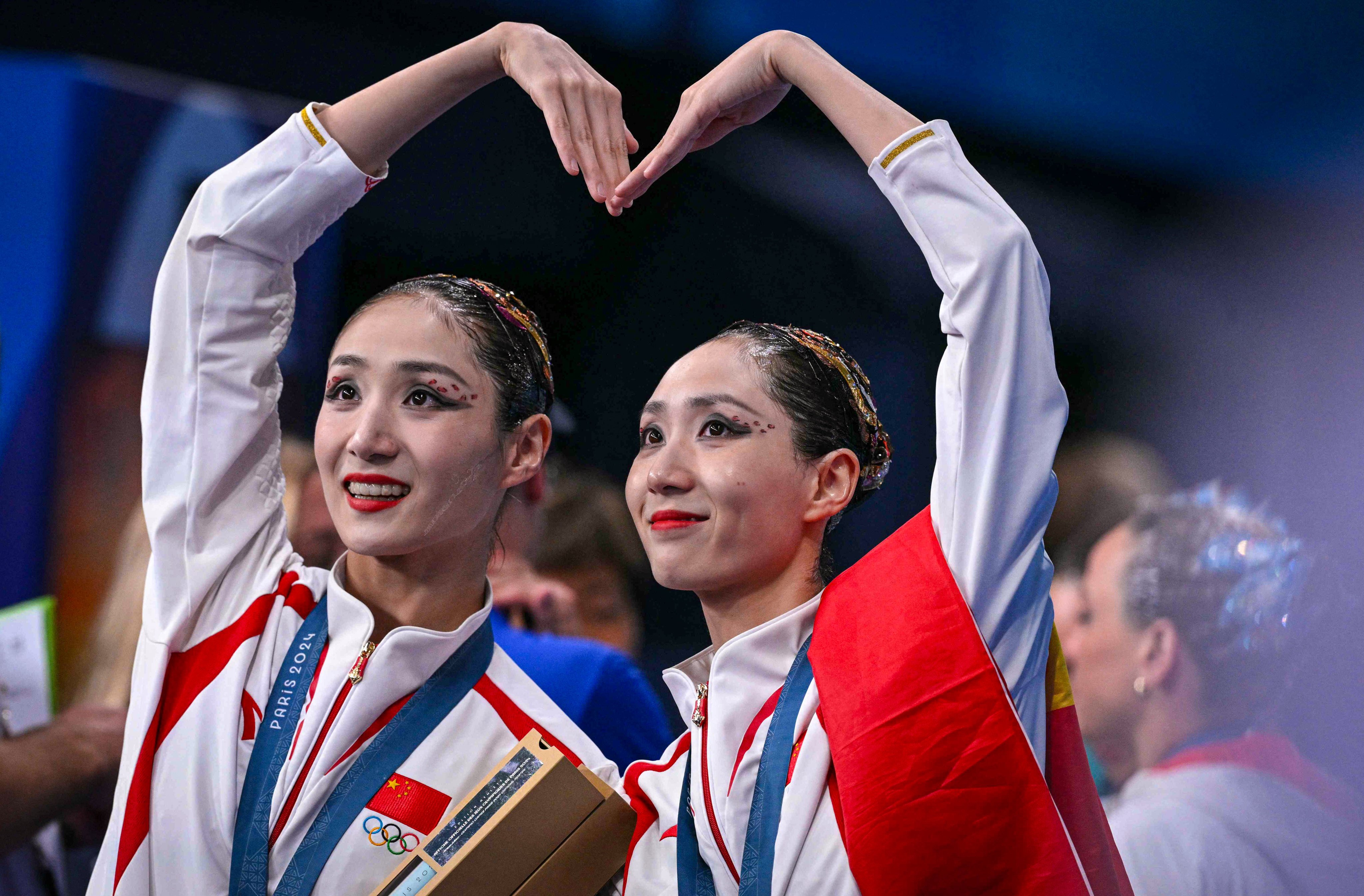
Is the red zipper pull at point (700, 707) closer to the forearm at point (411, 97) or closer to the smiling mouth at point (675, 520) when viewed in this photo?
the smiling mouth at point (675, 520)

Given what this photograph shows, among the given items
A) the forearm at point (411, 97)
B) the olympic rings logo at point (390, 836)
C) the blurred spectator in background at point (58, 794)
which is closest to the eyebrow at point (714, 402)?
the forearm at point (411, 97)

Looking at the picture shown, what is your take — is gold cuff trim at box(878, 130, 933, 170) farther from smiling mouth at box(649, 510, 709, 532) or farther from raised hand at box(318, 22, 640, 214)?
smiling mouth at box(649, 510, 709, 532)

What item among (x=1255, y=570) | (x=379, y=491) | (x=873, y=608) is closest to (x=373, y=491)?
(x=379, y=491)

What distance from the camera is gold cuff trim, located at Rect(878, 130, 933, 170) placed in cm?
174

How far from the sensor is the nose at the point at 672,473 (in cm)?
196

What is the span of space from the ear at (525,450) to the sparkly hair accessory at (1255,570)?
191 cm

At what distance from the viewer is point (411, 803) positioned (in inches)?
78.5

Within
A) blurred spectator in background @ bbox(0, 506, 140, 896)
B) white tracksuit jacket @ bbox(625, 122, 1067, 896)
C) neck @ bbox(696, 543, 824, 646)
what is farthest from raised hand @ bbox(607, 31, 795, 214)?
blurred spectator in background @ bbox(0, 506, 140, 896)

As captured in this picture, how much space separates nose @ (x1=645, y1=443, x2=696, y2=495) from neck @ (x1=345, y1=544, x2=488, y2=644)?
49 centimetres

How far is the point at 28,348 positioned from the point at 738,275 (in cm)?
272

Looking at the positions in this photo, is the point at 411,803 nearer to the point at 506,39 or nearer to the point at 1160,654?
the point at 506,39

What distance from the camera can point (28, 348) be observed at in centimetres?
444

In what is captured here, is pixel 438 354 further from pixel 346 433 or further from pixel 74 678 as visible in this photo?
pixel 74 678

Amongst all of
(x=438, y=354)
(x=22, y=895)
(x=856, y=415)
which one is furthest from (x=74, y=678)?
(x=856, y=415)
